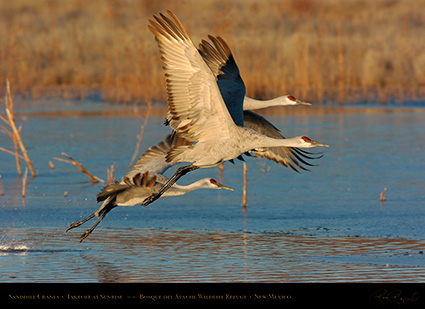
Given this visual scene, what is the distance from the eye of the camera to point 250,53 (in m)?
24.0

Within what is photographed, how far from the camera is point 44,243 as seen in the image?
8.53 metres

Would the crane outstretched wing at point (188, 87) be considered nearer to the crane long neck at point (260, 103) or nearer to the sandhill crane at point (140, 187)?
the sandhill crane at point (140, 187)

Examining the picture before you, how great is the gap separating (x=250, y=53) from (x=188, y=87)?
16.4m

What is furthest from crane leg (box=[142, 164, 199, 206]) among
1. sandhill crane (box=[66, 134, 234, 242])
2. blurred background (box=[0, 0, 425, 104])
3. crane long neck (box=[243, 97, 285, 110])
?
blurred background (box=[0, 0, 425, 104])

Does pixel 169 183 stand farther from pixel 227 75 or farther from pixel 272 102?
pixel 272 102

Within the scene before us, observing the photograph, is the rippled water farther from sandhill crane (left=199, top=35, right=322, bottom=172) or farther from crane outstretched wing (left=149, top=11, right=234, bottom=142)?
crane outstretched wing (left=149, top=11, right=234, bottom=142)

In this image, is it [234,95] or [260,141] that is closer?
[260,141]

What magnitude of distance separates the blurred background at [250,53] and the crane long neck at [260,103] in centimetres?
814

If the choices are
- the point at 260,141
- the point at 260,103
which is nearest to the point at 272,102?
the point at 260,103

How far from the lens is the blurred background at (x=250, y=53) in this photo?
854 inches

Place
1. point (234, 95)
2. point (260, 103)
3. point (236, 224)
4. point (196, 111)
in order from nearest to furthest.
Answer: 1. point (196, 111)
2. point (234, 95)
3. point (236, 224)
4. point (260, 103)

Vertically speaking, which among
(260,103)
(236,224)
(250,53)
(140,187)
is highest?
(250,53)

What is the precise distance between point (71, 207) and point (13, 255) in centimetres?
253
